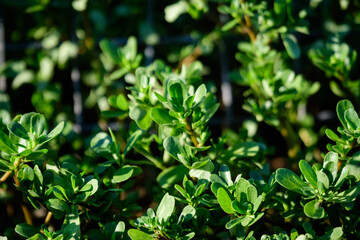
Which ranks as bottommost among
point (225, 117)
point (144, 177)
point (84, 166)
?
point (144, 177)

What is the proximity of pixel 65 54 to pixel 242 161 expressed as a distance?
106cm

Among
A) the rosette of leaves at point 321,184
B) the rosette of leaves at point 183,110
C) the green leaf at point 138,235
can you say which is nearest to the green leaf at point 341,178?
the rosette of leaves at point 321,184

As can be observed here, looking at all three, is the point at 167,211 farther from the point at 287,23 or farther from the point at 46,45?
the point at 46,45

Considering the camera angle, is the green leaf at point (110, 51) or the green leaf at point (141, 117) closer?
the green leaf at point (141, 117)

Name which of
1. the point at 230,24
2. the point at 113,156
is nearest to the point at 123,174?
the point at 113,156

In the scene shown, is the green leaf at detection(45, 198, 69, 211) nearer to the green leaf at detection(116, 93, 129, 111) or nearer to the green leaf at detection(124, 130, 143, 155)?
the green leaf at detection(124, 130, 143, 155)

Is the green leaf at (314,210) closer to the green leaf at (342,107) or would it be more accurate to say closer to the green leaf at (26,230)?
the green leaf at (342,107)

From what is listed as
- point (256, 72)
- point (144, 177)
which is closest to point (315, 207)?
point (256, 72)

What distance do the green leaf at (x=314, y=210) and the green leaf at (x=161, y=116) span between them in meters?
0.42

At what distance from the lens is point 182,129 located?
3.34ft

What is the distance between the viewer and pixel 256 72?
1.36m

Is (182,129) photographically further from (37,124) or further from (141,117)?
(37,124)

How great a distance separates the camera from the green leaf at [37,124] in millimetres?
1003

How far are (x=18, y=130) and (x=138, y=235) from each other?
0.42m
